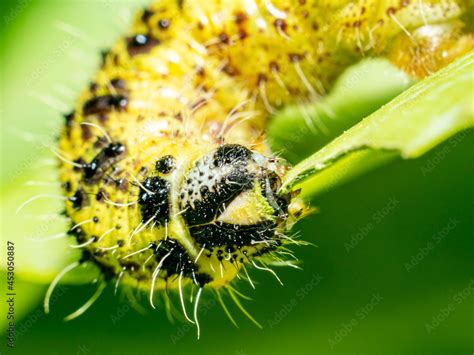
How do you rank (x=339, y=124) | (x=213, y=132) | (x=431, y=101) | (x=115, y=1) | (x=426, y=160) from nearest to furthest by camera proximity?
(x=431, y=101), (x=213, y=132), (x=426, y=160), (x=339, y=124), (x=115, y=1)

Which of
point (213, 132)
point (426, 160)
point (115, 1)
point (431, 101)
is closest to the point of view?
point (431, 101)

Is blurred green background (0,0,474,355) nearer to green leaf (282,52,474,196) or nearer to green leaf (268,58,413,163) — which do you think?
green leaf (268,58,413,163)

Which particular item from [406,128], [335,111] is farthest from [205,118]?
[406,128]

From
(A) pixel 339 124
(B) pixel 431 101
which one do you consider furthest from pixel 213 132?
→ (B) pixel 431 101

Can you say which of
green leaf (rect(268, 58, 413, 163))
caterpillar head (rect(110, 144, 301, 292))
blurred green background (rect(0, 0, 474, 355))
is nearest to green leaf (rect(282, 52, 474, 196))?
caterpillar head (rect(110, 144, 301, 292))

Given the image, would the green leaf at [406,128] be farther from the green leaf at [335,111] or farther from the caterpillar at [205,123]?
the green leaf at [335,111]

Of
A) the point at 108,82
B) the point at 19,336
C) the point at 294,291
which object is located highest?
the point at 108,82

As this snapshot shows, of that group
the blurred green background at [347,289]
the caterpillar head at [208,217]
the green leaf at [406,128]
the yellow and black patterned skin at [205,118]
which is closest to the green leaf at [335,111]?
the yellow and black patterned skin at [205,118]

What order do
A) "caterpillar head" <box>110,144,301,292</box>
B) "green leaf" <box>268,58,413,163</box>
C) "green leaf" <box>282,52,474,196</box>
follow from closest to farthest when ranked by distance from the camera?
"green leaf" <box>282,52,474,196</box>, "caterpillar head" <box>110,144,301,292</box>, "green leaf" <box>268,58,413,163</box>

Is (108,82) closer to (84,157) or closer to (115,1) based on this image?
(84,157)
